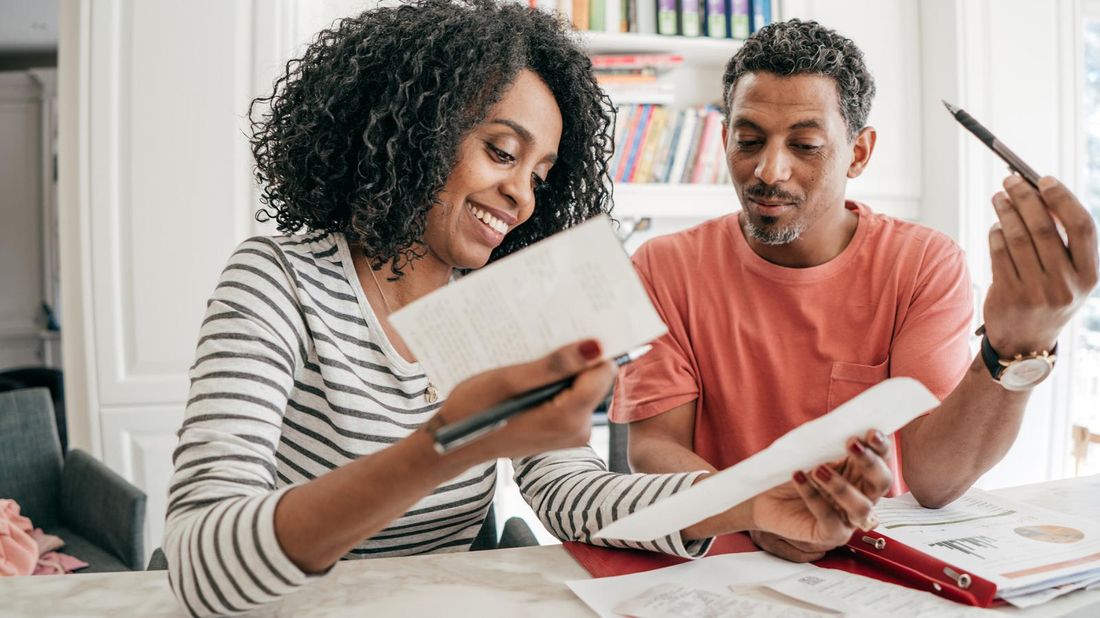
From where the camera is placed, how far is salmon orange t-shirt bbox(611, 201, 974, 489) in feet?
4.41

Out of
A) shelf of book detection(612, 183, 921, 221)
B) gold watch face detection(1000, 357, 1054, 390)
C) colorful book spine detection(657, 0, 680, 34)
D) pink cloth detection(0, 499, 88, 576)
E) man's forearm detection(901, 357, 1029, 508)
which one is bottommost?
pink cloth detection(0, 499, 88, 576)

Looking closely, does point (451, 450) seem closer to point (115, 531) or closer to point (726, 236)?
point (726, 236)

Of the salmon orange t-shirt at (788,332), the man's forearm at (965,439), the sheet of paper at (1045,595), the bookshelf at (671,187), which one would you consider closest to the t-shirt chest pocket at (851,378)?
the salmon orange t-shirt at (788,332)

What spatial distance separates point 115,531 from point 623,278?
1.81 metres

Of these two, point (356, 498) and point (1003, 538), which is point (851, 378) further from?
point (356, 498)

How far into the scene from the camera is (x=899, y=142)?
285 cm

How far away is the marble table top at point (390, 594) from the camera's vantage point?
771mm

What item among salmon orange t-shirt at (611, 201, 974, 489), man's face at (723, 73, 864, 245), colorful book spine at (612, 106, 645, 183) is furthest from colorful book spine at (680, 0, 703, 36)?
salmon orange t-shirt at (611, 201, 974, 489)

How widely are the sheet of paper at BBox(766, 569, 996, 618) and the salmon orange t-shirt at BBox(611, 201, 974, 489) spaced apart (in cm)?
52

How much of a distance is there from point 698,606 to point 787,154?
0.88 metres

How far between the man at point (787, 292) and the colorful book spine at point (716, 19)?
1.20 m

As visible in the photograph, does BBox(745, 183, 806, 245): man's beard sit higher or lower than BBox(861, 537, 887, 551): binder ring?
higher

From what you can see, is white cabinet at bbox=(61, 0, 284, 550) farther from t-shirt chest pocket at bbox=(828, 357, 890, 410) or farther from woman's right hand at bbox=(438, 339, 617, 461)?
woman's right hand at bbox=(438, 339, 617, 461)

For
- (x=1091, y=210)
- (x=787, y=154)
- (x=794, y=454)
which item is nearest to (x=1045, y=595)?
(x=794, y=454)
